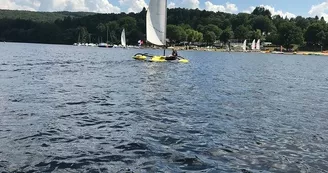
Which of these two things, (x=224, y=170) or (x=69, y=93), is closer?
(x=224, y=170)

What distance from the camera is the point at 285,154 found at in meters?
17.1

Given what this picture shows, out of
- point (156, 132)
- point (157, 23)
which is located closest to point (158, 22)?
point (157, 23)

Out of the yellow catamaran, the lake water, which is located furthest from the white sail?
the lake water

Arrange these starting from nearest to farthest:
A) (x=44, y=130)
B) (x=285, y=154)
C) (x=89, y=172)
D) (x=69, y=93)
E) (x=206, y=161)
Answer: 1. (x=89, y=172)
2. (x=206, y=161)
3. (x=285, y=154)
4. (x=44, y=130)
5. (x=69, y=93)

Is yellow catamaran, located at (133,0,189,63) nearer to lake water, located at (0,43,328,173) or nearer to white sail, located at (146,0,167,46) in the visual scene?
white sail, located at (146,0,167,46)

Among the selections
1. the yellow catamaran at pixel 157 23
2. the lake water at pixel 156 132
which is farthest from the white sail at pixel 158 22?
the lake water at pixel 156 132

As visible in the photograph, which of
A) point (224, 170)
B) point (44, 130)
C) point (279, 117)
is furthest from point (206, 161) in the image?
point (279, 117)

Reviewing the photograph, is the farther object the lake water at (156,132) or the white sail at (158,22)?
the white sail at (158,22)

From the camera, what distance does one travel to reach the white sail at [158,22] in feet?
273

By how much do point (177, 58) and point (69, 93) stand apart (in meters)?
49.3

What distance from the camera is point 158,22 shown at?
274 ft

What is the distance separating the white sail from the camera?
83088mm

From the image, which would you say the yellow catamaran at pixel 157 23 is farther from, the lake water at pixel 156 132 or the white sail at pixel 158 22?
the lake water at pixel 156 132

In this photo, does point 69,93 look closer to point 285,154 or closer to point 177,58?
point 285,154
